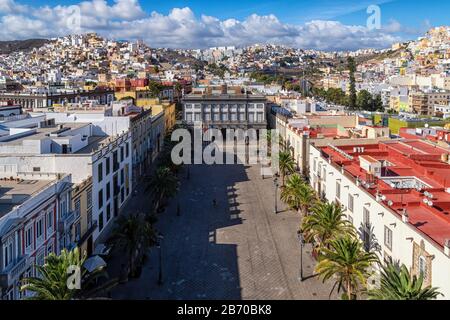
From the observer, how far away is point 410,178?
3338cm

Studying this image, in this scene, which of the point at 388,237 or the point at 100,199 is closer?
the point at 388,237

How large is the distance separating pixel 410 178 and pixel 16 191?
25.7m

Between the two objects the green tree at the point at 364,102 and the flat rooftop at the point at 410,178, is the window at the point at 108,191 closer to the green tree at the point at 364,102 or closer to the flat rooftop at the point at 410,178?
the flat rooftop at the point at 410,178

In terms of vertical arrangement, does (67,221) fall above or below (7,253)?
below

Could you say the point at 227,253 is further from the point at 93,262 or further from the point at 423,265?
the point at 423,265

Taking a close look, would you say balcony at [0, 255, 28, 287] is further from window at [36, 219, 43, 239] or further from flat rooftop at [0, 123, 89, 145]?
flat rooftop at [0, 123, 89, 145]

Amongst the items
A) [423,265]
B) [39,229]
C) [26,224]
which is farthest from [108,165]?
[423,265]

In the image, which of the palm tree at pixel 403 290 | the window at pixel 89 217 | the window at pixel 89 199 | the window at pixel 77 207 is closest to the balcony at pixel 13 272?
the window at pixel 77 207

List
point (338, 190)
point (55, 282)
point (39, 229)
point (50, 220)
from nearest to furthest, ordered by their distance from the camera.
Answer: point (55, 282) → point (39, 229) → point (50, 220) → point (338, 190)

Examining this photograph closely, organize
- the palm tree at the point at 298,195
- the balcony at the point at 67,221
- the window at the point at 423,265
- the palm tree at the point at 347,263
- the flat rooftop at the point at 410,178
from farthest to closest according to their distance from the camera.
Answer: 1. the palm tree at the point at 298,195
2. the balcony at the point at 67,221
3. the flat rooftop at the point at 410,178
4. the palm tree at the point at 347,263
5. the window at the point at 423,265

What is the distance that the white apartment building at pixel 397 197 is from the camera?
20.6 metres

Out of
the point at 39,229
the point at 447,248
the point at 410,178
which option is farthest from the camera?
the point at 410,178

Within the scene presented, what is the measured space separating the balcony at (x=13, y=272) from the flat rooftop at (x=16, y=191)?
245cm
